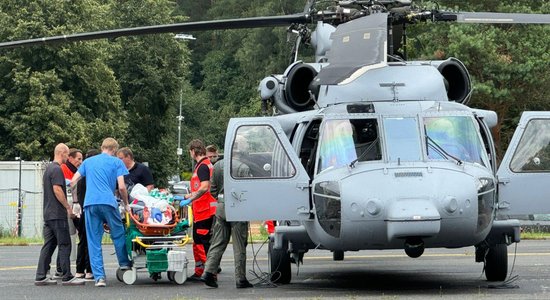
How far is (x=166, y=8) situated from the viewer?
76.4 meters

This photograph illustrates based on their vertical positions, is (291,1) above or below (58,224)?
above

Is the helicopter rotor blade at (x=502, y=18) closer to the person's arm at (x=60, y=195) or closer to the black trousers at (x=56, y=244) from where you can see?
the person's arm at (x=60, y=195)

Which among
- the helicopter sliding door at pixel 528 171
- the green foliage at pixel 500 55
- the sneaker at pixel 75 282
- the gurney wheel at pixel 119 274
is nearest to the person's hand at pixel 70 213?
the sneaker at pixel 75 282

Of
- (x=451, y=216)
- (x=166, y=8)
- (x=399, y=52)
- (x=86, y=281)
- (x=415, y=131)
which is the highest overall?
(x=166, y=8)

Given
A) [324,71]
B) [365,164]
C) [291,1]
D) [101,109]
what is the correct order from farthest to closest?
1. [291,1]
2. [101,109]
3. [365,164]
4. [324,71]

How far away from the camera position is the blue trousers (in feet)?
56.7

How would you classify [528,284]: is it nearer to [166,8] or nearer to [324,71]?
[324,71]

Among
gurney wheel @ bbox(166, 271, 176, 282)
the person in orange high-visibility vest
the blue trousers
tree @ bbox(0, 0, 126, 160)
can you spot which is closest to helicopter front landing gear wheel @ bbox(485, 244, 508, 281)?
the person in orange high-visibility vest

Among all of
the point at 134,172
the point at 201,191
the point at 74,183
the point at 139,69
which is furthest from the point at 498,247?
the point at 139,69

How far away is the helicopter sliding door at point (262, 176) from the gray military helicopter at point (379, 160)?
0.01 metres

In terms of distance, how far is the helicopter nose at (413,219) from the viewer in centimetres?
1442

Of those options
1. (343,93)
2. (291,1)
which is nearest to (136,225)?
(343,93)

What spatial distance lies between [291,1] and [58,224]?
6554cm

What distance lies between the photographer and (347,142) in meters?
15.8
